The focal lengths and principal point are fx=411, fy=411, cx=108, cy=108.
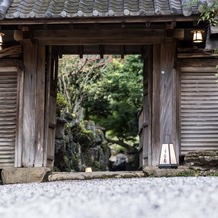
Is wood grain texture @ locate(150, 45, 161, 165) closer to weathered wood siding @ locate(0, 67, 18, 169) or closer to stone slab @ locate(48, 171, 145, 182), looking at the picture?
stone slab @ locate(48, 171, 145, 182)

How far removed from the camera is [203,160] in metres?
6.54

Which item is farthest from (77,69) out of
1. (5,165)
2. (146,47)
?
(5,165)

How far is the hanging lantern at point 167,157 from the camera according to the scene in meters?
6.43

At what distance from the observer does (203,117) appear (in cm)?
708

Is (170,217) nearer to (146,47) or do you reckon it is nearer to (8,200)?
(8,200)

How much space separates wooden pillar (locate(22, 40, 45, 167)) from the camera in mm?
6957

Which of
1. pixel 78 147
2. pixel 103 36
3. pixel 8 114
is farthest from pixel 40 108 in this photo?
pixel 78 147

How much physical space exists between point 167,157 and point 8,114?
2821mm

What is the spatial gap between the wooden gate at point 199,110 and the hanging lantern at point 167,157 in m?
0.59

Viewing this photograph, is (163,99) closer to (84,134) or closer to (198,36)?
(198,36)

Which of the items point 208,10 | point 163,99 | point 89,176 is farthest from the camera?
point 163,99

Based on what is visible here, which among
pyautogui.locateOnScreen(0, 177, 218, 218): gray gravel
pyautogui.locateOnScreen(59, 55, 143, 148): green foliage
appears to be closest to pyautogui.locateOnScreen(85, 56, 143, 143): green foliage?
pyautogui.locateOnScreen(59, 55, 143, 148): green foliage

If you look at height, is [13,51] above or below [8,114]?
above

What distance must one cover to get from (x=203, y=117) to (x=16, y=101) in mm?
3241
